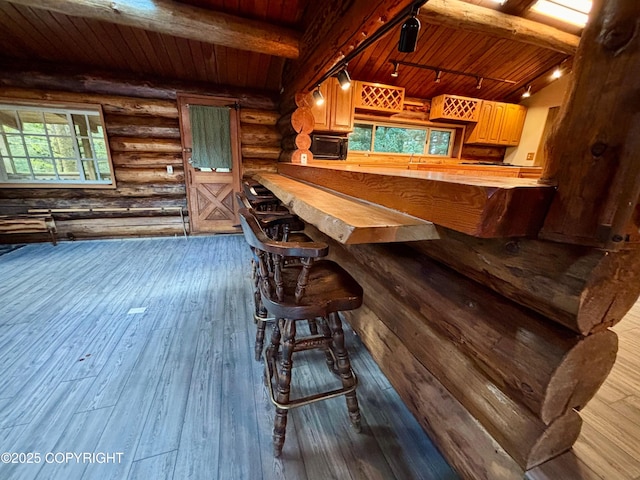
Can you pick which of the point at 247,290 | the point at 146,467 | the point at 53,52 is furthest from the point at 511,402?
the point at 53,52

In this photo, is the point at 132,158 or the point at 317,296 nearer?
the point at 317,296

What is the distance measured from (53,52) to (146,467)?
5.08 m

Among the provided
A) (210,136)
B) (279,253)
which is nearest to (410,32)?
(279,253)

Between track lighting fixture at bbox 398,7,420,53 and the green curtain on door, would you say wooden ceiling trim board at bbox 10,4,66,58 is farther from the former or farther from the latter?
track lighting fixture at bbox 398,7,420,53

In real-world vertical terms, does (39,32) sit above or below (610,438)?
above

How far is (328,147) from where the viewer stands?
4.27 meters

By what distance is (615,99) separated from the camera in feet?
1.80

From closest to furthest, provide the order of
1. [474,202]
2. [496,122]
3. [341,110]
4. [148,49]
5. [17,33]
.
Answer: [474,202], [17,33], [148,49], [341,110], [496,122]

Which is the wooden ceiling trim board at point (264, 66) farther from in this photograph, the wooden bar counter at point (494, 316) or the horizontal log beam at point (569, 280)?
the horizontal log beam at point (569, 280)

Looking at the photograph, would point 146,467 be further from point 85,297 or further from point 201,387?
point 85,297

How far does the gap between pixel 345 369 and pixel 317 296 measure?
1.42ft

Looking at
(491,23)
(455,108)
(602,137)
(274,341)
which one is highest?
(491,23)

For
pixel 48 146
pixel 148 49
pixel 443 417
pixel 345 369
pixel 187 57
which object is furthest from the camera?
pixel 48 146

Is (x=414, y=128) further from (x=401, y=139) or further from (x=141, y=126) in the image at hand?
(x=141, y=126)
